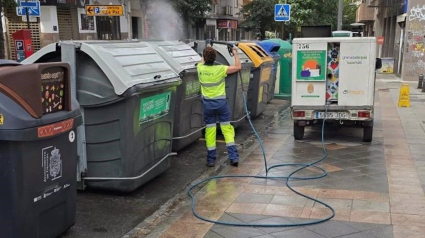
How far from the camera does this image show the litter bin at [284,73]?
1352cm

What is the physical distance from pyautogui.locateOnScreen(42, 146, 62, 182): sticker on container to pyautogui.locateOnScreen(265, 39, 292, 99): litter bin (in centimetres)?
1065

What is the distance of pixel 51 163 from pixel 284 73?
430 inches

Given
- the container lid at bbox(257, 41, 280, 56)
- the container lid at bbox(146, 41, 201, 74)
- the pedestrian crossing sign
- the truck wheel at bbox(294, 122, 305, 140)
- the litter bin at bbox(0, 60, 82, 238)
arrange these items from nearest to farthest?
the litter bin at bbox(0, 60, 82, 238) → the container lid at bbox(146, 41, 201, 74) → the truck wheel at bbox(294, 122, 305, 140) → the container lid at bbox(257, 41, 280, 56) → the pedestrian crossing sign

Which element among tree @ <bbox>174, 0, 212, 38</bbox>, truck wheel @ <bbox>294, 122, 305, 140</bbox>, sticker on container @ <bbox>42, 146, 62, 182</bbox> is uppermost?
tree @ <bbox>174, 0, 212, 38</bbox>

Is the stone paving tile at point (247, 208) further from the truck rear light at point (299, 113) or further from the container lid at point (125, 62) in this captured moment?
the truck rear light at point (299, 113)

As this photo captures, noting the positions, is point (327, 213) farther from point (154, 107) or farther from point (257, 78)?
point (257, 78)

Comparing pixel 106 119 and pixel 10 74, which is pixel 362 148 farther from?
pixel 10 74

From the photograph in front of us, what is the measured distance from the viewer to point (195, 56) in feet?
25.0

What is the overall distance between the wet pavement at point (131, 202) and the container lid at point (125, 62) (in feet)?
4.27

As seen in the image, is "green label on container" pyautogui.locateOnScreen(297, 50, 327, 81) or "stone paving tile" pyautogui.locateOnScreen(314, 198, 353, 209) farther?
"green label on container" pyautogui.locateOnScreen(297, 50, 327, 81)

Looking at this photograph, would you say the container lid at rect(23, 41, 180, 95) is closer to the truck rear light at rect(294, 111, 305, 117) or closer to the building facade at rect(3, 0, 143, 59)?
the truck rear light at rect(294, 111, 305, 117)

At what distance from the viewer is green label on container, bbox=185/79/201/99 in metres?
6.91

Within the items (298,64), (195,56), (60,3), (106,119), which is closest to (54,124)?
(106,119)

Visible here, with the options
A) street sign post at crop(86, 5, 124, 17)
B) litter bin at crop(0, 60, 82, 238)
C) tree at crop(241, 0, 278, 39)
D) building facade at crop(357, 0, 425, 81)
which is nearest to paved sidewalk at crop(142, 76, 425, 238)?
litter bin at crop(0, 60, 82, 238)
